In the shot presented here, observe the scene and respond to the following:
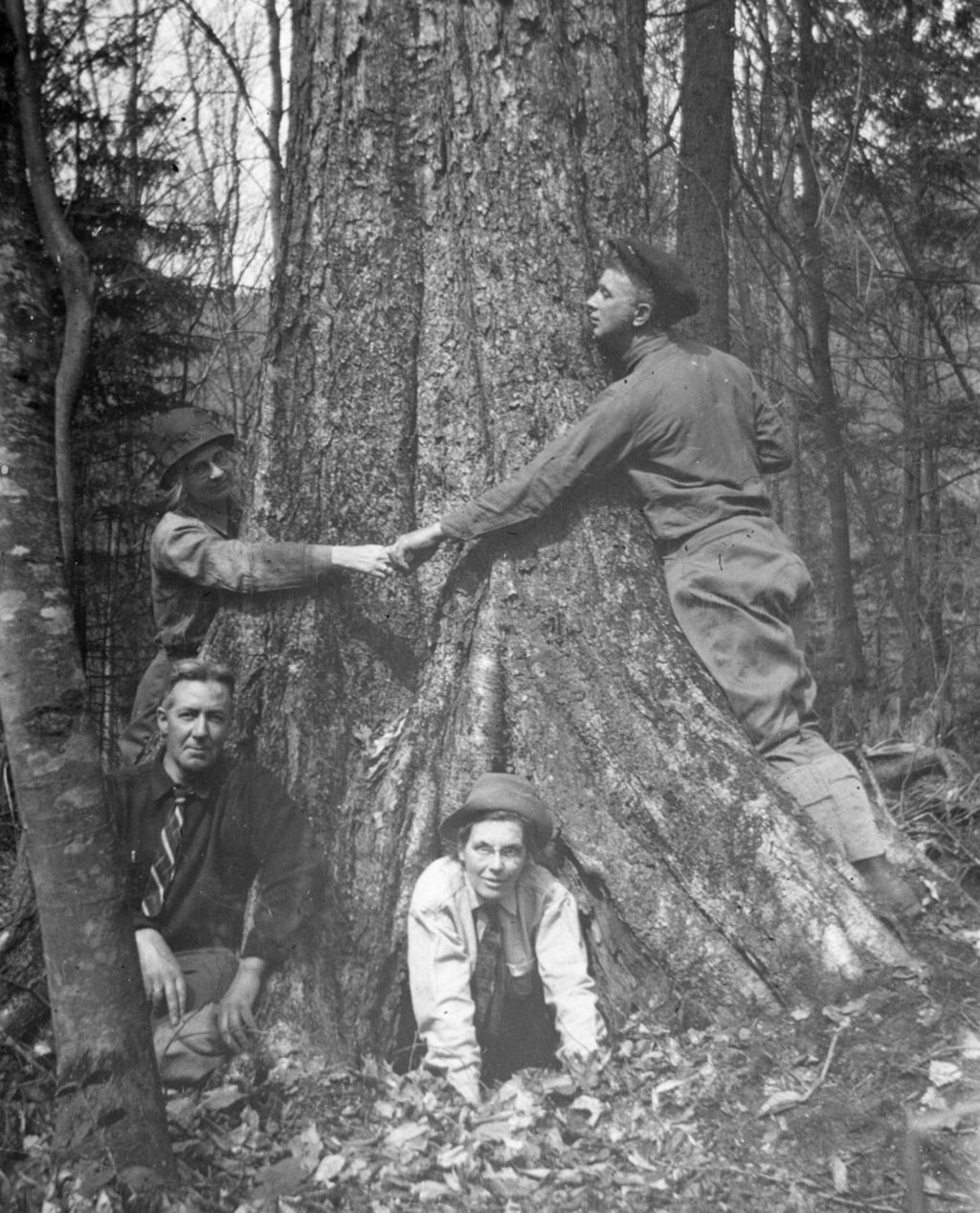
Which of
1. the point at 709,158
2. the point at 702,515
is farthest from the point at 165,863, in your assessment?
the point at 709,158

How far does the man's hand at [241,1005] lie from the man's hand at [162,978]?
15cm

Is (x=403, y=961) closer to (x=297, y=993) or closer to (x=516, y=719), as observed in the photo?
(x=297, y=993)

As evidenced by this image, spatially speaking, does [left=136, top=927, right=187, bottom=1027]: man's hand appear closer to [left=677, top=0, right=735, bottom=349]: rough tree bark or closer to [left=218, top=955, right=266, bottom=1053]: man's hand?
Answer: [left=218, top=955, right=266, bottom=1053]: man's hand

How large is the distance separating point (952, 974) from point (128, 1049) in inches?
105

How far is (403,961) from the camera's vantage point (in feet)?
13.4

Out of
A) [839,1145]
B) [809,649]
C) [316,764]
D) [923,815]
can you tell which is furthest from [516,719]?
[809,649]

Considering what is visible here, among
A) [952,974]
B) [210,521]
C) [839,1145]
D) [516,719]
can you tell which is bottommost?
[839,1145]

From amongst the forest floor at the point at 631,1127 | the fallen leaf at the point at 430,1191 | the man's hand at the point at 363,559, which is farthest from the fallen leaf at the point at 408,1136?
the man's hand at the point at 363,559

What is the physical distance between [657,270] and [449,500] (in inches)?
48.3

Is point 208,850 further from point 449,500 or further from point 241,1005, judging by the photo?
point 449,500

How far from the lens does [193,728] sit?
4.05 m

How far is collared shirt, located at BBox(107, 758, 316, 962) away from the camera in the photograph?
3.98 metres

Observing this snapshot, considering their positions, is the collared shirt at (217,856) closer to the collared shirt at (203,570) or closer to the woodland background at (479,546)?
the woodland background at (479,546)

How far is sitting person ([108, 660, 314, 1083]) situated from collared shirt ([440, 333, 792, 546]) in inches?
47.6
